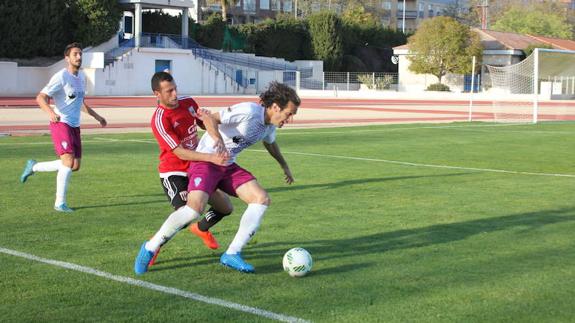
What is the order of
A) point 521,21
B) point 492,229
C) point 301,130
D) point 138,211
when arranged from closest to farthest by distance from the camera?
point 492,229, point 138,211, point 301,130, point 521,21

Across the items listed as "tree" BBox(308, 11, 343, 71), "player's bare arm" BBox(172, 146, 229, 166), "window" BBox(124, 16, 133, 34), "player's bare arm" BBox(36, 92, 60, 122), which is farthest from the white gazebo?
"player's bare arm" BBox(172, 146, 229, 166)

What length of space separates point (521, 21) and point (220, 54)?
43.1 metres

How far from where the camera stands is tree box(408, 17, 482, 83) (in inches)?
2549

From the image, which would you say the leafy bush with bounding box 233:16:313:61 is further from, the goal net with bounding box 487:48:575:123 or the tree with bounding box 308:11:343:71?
the goal net with bounding box 487:48:575:123

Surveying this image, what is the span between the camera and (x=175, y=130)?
24.0 ft

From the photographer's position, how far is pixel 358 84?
68.9m

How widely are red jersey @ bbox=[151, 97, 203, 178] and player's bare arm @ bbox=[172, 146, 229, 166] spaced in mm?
278

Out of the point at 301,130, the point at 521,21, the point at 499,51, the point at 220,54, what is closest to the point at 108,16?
the point at 220,54

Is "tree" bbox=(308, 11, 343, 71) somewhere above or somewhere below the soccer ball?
above

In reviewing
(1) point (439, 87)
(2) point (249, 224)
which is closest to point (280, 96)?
(2) point (249, 224)

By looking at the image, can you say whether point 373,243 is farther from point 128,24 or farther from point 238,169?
point 128,24

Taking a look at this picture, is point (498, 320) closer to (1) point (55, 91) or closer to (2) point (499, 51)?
(1) point (55, 91)

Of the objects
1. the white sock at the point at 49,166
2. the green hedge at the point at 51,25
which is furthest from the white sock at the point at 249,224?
the green hedge at the point at 51,25

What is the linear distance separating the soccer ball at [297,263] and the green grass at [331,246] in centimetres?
A: 8
